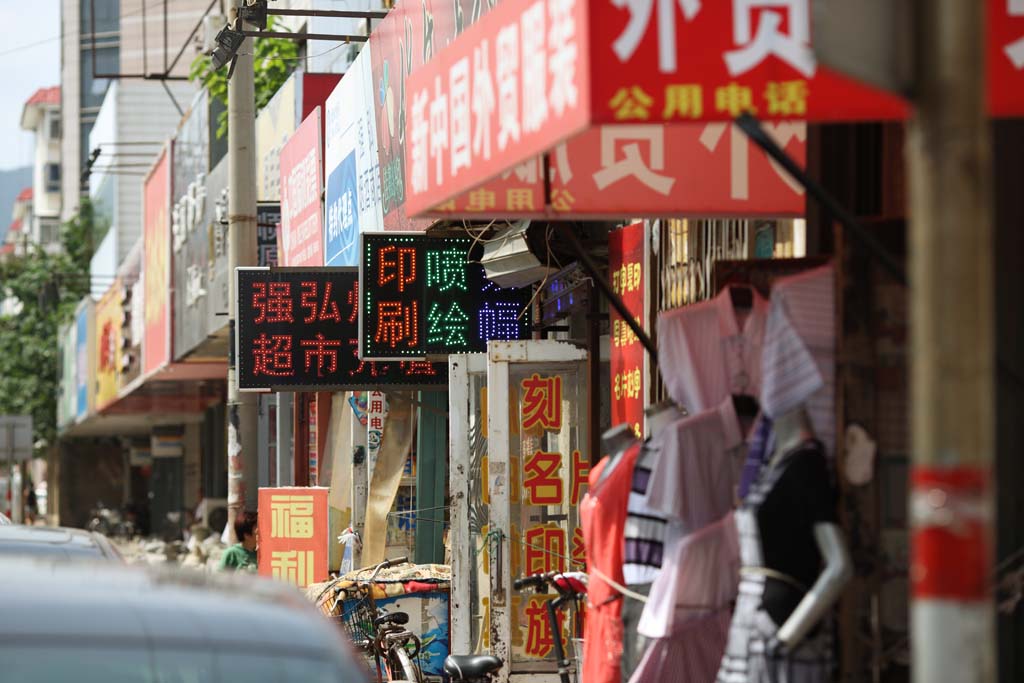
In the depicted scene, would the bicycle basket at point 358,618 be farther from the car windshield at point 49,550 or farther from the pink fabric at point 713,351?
the pink fabric at point 713,351

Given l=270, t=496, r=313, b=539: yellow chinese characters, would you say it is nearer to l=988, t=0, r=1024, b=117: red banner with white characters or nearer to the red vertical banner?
the red vertical banner

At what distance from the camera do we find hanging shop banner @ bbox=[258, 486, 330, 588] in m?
16.9

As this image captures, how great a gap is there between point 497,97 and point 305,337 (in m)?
9.27

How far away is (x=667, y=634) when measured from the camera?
23.6ft

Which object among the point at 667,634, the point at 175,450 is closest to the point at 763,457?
the point at 667,634

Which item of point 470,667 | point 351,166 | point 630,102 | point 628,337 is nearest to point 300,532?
point 351,166

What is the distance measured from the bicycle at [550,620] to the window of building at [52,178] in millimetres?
90939

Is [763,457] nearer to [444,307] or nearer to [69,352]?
[444,307]

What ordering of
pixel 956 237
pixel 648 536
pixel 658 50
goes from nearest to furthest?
pixel 956 237, pixel 658 50, pixel 648 536

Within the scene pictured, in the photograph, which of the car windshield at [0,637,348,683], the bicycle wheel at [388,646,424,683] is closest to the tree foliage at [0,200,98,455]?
the bicycle wheel at [388,646,424,683]

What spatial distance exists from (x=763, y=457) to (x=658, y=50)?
5.18 ft

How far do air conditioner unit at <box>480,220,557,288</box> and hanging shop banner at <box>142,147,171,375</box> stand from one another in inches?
711

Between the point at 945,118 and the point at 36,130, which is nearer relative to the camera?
the point at 945,118

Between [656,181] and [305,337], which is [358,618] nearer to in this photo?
[305,337]
